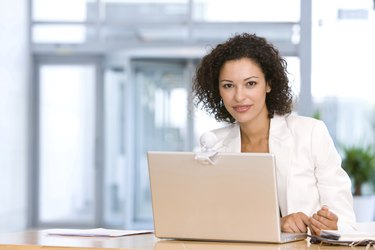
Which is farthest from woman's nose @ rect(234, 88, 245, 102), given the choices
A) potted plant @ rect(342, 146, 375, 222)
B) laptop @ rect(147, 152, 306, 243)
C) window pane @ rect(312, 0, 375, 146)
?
window pane @ rect(312, 0, 375, 146)

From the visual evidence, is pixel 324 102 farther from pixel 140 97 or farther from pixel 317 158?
pixel 317 158

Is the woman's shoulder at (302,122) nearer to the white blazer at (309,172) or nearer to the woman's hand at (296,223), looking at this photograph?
the white blazer at (309,172)

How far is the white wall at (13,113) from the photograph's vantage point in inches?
473

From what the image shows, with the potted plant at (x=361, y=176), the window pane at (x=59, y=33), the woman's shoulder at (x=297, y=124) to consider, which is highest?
the window pane at (x=59, y=33)

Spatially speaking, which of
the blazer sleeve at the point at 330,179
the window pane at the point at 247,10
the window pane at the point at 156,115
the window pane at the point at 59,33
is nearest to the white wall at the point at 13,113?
the window pane at the point at 59,33

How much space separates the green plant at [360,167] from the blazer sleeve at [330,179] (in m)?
8.04

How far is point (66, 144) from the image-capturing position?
13.1 m

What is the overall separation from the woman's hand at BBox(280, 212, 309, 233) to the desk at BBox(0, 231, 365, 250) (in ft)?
0.54

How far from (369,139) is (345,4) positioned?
192cm

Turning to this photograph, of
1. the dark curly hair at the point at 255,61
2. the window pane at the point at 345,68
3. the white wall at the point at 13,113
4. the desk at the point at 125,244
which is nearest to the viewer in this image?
the desk at the point at 125,244

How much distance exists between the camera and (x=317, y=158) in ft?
12.4

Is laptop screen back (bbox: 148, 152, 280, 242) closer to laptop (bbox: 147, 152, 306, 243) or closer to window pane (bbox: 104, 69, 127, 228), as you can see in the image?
laptop (bbox: 147, 152, 306, 243)

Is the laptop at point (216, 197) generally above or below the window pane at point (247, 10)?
below

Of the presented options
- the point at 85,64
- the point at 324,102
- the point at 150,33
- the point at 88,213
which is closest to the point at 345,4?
the point at 324,102
